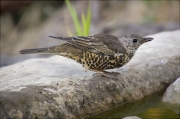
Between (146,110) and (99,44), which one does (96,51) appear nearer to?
(99,44)

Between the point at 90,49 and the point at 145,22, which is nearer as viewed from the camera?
the point at 90,49

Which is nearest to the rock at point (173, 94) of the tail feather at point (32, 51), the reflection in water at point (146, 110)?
the reflection in water at point (146, 110)

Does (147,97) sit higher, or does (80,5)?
(80,5)

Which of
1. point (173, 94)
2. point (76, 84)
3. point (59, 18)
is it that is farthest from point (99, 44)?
point (59, 18)

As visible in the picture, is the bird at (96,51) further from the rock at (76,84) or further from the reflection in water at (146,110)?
the reflection in water at (146,110)

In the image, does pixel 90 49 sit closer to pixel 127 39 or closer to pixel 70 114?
pixel 127 39

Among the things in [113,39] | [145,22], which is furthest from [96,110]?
[145,22]
